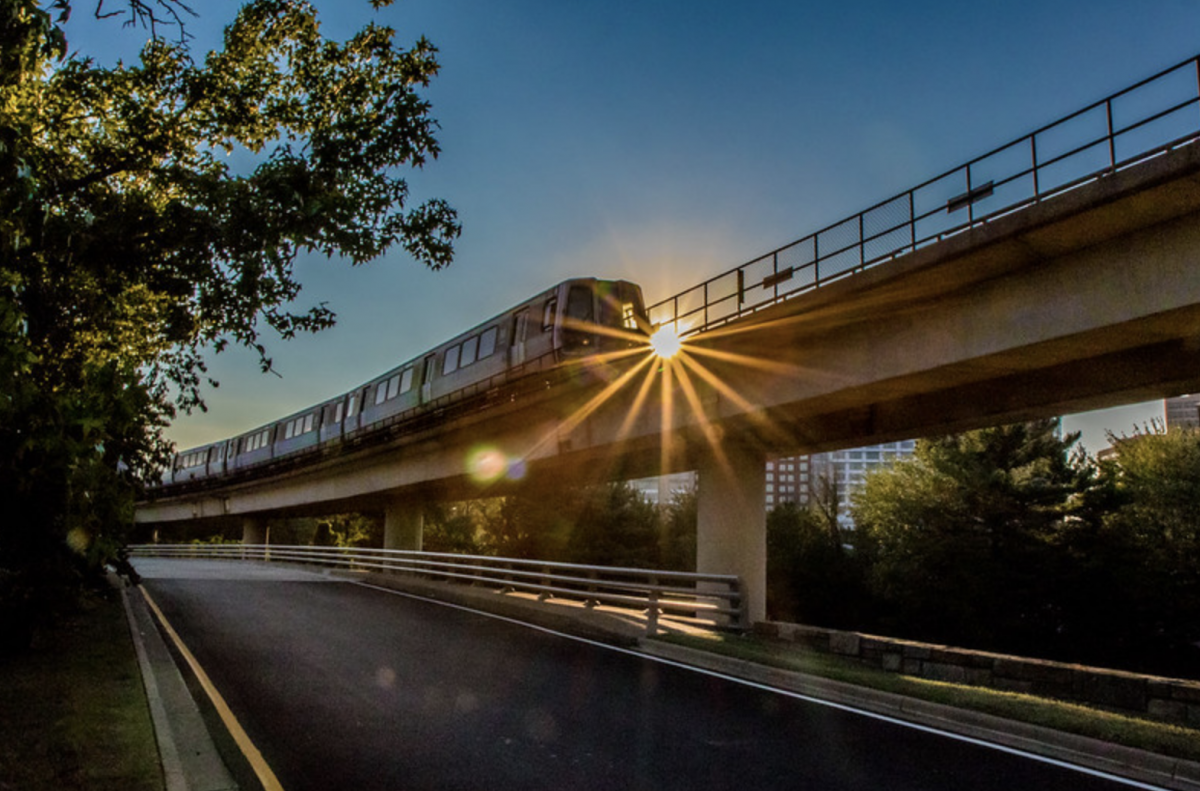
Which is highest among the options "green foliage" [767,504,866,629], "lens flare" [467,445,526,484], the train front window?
the train front window

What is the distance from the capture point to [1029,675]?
11266 mm

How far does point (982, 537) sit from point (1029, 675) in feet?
88.8

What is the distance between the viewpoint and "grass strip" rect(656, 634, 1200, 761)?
698 cm

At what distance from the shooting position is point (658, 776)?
613 centimetres

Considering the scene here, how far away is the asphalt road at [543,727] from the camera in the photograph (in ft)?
20.1

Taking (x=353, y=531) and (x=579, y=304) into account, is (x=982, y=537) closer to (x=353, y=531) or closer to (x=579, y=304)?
(x=579, y=304)

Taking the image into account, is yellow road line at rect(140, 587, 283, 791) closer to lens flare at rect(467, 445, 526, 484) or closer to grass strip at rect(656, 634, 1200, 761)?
grass strip at rect(656, 634, 1200, 761)

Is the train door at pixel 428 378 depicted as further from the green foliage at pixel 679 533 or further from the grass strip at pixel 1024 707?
the green foliage at pixel 679 533

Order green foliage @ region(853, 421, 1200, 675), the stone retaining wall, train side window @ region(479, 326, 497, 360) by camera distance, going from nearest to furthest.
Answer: the stone retaining wall < train side window @ region(479, 326, 497, 360) < green foliage @ region(853, 421, 1200, 675)

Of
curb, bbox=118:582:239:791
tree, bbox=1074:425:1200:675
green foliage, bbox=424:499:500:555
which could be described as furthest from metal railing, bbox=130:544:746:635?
green foliage, bbox=424:499:500:555

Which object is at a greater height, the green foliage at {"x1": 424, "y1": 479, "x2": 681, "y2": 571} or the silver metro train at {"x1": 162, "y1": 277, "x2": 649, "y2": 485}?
the silver metro train at {"x1": 162, "y1": 277, "x2": 649, "y2": 485}

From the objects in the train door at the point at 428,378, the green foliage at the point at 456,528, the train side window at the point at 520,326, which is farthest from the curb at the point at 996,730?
the green foliage at the point at 456,528

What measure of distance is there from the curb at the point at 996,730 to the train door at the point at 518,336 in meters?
15.4

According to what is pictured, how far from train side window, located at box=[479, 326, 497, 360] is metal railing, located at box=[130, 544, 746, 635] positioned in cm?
674
